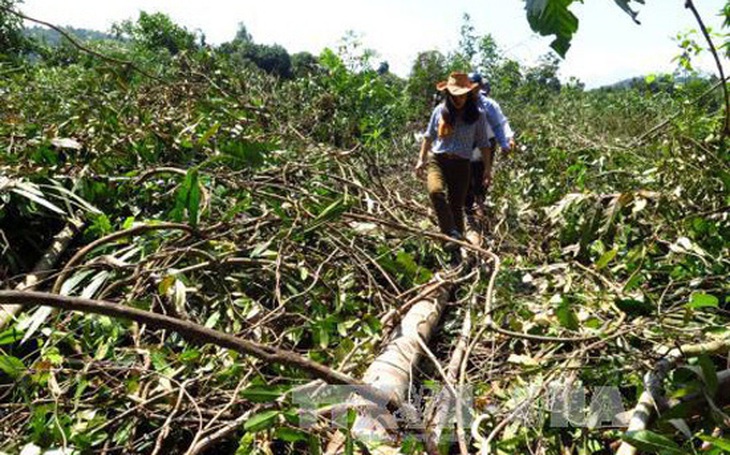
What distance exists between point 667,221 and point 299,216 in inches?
66.9

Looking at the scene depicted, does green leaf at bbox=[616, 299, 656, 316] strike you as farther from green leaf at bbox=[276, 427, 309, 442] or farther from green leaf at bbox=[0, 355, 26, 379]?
green leaf at bbox=[0, 355, 26, 379]

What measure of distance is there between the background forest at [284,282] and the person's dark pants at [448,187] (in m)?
0.26

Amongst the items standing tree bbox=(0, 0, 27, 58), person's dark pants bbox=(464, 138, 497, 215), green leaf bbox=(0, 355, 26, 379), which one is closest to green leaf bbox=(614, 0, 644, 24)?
green leaf bbox=(0, 355, 26, 379)

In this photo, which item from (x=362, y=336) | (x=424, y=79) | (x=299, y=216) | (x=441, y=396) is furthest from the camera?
(x=424, y=79)

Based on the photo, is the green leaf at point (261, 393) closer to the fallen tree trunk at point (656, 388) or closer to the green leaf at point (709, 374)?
the fallen tree trunk at point (656, 388)

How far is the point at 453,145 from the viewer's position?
322 cm

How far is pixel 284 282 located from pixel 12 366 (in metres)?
1.00

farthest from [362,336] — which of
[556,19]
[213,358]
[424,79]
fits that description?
[424,79]

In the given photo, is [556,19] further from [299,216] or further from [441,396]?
[299,216]

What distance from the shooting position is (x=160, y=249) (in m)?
2.07

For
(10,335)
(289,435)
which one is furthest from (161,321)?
(10,335)

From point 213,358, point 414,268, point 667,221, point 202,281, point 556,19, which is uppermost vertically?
point 556,19

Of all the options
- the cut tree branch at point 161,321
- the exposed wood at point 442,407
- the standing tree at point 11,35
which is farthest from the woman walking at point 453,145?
the standing tree at point 11,35

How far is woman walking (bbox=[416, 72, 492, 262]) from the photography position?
315 cm
